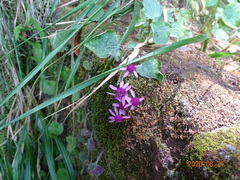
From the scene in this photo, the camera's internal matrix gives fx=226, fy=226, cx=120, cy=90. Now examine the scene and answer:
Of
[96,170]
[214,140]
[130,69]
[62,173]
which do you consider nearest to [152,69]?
[130,69]

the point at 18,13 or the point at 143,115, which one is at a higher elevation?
the point at 18,13

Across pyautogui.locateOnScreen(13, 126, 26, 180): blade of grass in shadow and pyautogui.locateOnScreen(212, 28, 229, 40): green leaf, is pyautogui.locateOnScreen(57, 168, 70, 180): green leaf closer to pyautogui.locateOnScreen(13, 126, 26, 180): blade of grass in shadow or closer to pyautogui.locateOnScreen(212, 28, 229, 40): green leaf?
pyautogui.locateOnScreen(13, 126, 26, 180): blade of grass in shadow

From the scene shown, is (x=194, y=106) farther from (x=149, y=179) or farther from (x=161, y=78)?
(x=149, y=179)

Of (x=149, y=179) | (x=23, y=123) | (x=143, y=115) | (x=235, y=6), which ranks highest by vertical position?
(x=235, y=6)

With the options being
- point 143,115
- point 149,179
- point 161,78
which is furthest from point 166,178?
point 161,78

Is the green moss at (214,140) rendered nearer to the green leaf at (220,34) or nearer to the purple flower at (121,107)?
the purple flower at (121,107)

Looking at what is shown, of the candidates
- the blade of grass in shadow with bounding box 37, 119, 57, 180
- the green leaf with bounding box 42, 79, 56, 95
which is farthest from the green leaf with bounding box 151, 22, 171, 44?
the blade of grass in shadow with bounding box 37, 119, 57, 180

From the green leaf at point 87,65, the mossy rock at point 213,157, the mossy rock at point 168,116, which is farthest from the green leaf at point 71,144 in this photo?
the mossy rock at point 213,157
